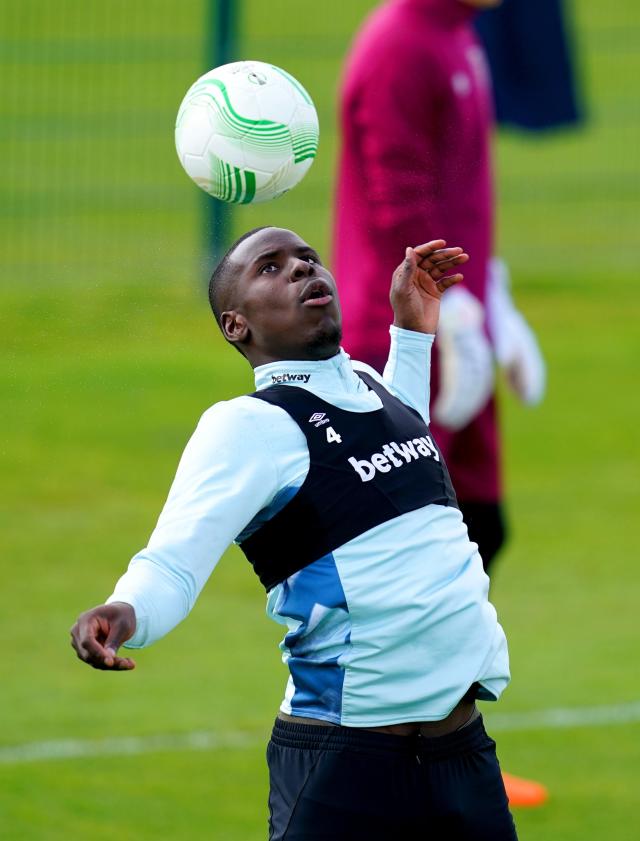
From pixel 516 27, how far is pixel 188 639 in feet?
24.4

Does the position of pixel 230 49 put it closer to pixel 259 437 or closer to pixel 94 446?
pixel 94 446

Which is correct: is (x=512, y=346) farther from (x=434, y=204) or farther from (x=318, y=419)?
(x=318, y=419)

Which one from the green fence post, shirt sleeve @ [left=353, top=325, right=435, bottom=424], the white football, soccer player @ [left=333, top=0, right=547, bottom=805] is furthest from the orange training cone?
the green fence post

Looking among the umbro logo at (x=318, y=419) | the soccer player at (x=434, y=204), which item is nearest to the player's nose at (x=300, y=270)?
the umbro logo at (x=318, y=419)

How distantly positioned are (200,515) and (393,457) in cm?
50

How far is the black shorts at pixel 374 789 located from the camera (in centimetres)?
371

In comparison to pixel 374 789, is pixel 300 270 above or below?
above

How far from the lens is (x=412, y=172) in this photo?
559 cm

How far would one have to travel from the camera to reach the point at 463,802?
3.76 meters

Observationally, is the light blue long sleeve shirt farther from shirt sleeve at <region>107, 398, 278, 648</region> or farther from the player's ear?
the player's ear

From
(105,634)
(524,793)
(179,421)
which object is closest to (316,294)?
(105,634)

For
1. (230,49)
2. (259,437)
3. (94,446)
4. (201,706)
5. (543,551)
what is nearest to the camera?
(259,437)

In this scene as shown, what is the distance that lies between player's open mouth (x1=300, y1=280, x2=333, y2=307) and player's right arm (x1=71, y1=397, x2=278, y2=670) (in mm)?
253

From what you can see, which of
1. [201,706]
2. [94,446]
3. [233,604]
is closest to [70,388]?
[94,446]
